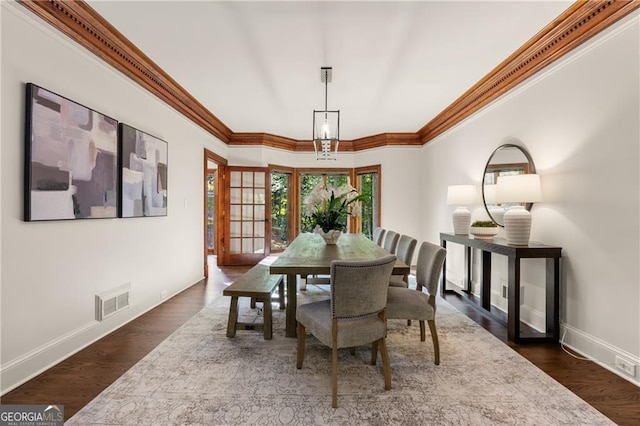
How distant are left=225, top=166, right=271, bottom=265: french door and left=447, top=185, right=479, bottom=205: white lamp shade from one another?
342 centimetres

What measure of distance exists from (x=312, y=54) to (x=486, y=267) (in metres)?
2.99

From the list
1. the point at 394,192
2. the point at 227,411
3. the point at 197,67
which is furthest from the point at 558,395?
the point at 394,192

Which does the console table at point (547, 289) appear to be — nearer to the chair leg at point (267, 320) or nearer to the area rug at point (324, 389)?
the area rug at point (324, 389)

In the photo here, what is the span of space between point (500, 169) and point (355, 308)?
2.60 meters

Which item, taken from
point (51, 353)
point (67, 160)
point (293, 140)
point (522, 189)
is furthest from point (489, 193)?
point (51, 353)

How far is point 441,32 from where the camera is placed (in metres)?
2.43

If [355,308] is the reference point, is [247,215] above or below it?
above

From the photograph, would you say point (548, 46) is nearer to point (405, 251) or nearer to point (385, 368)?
point (405, 251)

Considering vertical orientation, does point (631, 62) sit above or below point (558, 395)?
above

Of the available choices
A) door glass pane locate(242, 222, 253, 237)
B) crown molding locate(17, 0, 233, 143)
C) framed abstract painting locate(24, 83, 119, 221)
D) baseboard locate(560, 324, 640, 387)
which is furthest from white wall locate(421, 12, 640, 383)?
door glass pane locate(242, 222, 253, 237)

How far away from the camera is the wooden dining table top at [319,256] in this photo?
2.02 meters

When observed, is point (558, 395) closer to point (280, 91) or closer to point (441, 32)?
point (441, 32)

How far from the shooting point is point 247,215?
586cm

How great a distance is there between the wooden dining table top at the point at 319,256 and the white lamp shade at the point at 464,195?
1607 mm
